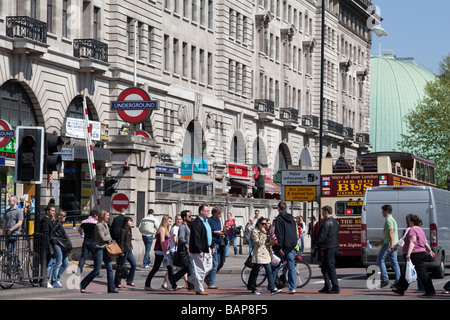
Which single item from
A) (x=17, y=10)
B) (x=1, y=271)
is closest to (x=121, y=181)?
(x=1, y=271)

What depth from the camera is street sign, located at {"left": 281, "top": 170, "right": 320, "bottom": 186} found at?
39772mm

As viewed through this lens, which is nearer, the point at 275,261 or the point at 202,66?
the point at 275,261

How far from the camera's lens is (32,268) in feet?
69.7

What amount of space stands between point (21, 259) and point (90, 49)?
2582cm

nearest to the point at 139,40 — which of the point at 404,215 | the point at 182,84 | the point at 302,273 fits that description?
the point at 182,84

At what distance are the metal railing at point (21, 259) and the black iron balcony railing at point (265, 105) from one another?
47.5m

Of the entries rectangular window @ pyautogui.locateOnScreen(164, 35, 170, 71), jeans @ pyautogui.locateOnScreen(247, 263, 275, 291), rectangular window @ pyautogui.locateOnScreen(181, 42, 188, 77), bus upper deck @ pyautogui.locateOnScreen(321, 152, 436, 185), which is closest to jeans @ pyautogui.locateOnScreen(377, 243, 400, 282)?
jeans @ pyautogui.locateOnScreen(247, 263, 275, 291)

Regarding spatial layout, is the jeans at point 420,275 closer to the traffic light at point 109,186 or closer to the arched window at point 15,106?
the traffic light at point 109,186

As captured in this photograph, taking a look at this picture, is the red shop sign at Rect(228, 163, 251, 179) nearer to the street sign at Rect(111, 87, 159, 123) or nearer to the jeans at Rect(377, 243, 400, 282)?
the street sign at Rect(111, 87, 159, 123)

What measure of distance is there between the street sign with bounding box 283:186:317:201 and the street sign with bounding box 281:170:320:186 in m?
0.30

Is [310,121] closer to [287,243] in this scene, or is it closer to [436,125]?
[436,125]

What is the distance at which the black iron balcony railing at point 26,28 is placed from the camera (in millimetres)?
39562

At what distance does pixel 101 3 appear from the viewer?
4744cm
